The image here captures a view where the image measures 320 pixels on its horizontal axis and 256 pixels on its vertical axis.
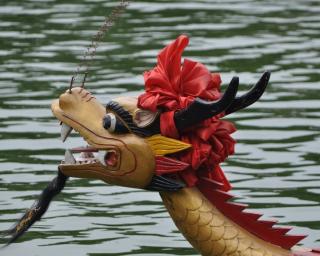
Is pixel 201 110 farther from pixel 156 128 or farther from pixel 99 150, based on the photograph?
pixel 99 150

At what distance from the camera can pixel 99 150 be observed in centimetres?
694

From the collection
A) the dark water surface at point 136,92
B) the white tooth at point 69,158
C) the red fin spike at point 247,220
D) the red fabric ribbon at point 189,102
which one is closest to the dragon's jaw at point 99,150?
the white tooth at point 69,158

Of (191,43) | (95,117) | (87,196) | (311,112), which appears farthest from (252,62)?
(95,117)

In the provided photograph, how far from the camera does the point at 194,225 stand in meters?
6.80

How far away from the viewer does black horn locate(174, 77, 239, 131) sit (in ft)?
21.4

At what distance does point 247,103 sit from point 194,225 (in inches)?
25.5

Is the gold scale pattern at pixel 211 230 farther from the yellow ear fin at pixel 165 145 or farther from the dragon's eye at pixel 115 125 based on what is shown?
the dragon's eye at pixel 115 125

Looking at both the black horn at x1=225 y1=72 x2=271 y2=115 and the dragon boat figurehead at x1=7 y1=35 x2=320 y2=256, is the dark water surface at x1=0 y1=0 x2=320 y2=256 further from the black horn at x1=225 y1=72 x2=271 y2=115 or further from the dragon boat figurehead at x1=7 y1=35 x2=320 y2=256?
the black horn at x1=225 y1=72 x2=271 y2=115

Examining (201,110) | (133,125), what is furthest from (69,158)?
(201,110)

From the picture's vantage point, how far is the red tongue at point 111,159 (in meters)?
6.88

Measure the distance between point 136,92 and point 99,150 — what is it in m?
6.37

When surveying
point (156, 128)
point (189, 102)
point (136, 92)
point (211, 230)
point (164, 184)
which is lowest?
point (136, 92)

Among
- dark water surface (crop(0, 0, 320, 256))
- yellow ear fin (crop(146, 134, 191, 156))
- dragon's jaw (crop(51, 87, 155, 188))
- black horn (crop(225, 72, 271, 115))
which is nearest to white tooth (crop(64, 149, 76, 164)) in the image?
dragon's jaw (crop(51, 87, 155, 188))

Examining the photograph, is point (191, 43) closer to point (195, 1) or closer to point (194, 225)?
point (195, 1)
